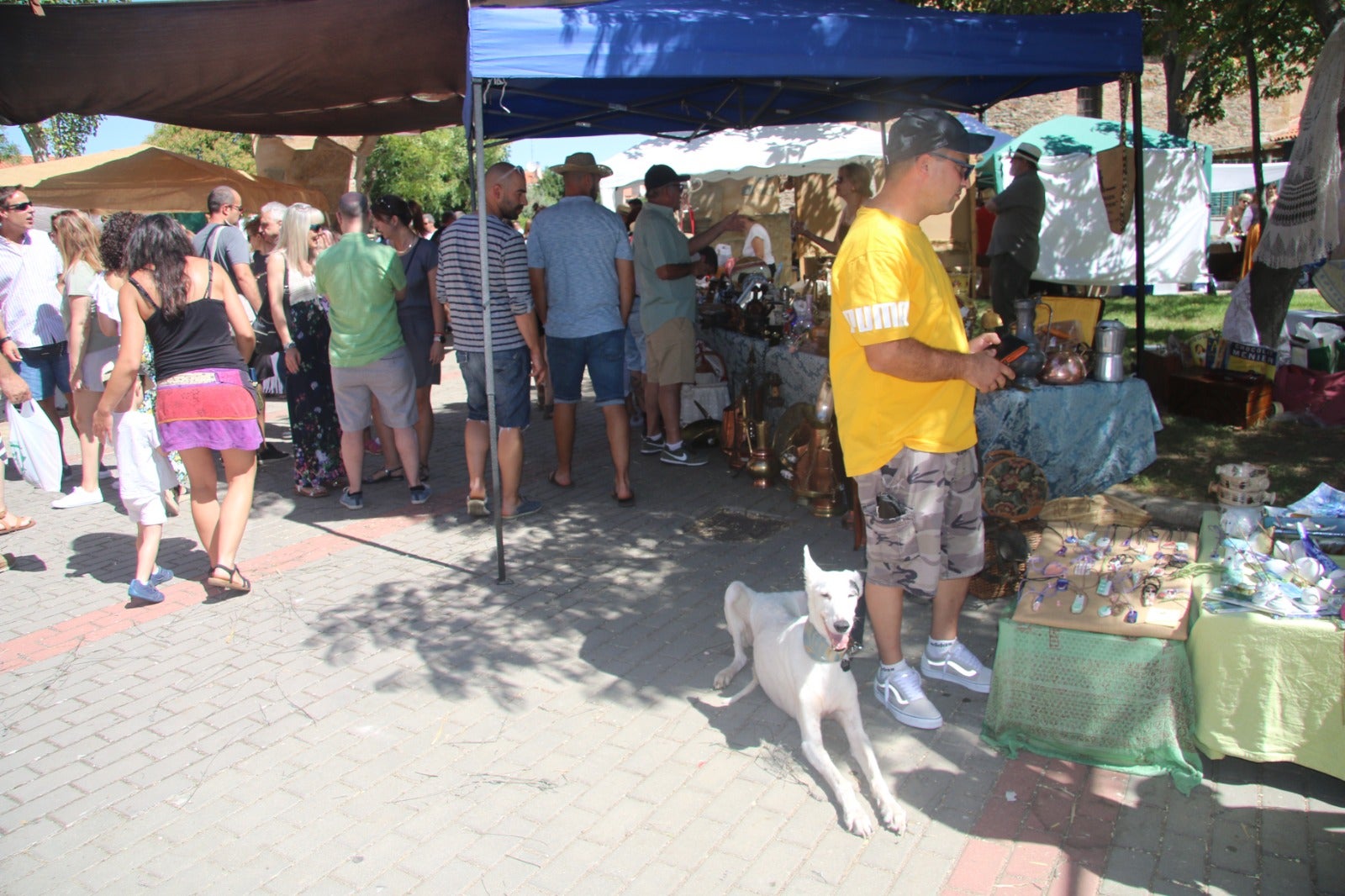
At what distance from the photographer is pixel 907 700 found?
328 cm

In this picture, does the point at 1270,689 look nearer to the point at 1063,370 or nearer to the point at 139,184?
the point at 1063,370

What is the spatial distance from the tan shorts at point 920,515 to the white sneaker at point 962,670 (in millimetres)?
429

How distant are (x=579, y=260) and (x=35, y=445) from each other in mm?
3738

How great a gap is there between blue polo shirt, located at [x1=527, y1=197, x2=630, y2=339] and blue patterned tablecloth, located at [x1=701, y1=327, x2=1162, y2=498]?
2274mm

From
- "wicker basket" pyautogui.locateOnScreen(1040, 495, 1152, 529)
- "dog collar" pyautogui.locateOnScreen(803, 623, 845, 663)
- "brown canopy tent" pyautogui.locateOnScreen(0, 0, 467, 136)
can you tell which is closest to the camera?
"dog collar" pyautogui.locateOnScreen(803, 623, 845, 663)

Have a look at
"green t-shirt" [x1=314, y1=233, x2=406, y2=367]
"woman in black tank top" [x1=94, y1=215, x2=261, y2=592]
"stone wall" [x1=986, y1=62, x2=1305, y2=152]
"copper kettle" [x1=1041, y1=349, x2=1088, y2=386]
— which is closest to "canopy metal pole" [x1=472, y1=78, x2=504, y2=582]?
"green t-shirt" [x1=314, y1=233, x2=406, y2=367]

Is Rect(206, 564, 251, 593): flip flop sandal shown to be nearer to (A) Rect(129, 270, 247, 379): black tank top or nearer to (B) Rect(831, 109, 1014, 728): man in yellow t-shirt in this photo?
(A) Rect(129, 270, 247, 379): black tank top

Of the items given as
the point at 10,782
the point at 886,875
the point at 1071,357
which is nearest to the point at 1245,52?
the point at 1071,357

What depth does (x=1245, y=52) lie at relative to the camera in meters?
8.73

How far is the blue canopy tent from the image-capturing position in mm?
4016

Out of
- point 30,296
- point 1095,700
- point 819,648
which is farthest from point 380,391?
point 1095,700

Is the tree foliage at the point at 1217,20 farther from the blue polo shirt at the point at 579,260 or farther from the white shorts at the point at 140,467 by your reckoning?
the white shorts at the point at 140,467

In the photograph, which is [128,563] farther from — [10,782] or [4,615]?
[10,782]

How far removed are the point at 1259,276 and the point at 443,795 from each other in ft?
21.5
